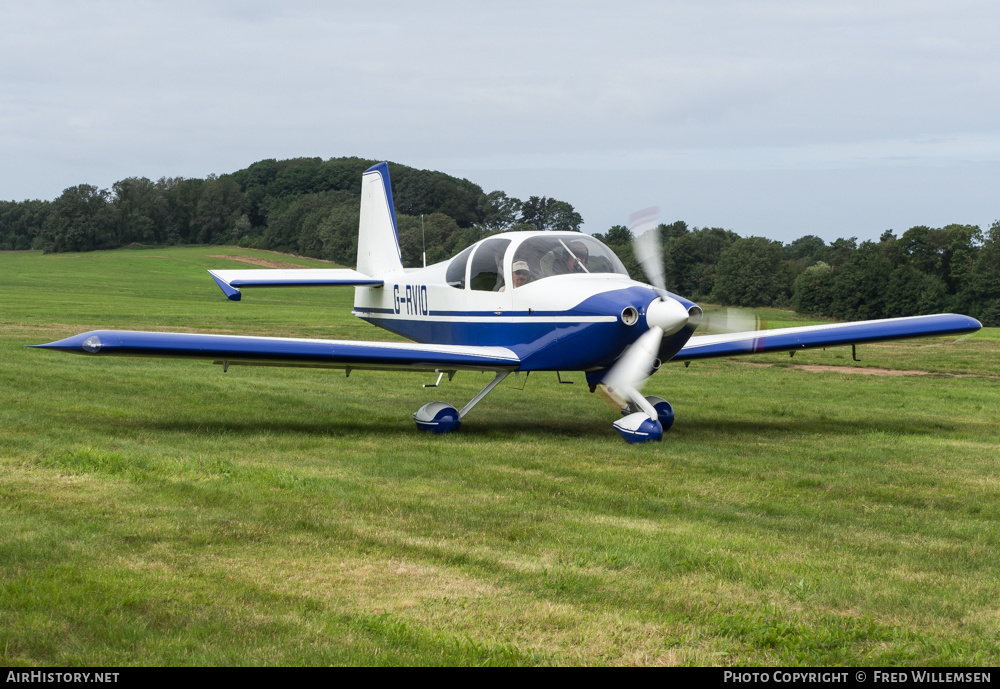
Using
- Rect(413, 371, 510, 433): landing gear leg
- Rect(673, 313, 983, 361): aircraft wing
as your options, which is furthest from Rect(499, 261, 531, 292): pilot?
Rect(673, 313, 983, 361): aircraft wing

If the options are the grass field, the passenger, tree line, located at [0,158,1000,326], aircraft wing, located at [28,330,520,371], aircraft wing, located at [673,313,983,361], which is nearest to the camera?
the grass field

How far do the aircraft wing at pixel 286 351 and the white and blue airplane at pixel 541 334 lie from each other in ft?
0.04

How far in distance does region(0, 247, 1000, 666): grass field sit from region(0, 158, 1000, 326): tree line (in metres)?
17.8

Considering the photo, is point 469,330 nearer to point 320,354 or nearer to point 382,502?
point 320,354

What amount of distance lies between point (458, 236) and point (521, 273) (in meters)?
63.4

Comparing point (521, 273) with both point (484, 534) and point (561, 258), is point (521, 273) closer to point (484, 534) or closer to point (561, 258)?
point (561, 258)

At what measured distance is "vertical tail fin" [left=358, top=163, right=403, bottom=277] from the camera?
53.2 ft

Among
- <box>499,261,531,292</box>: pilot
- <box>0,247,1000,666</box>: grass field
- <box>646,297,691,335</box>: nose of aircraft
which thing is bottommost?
<box>0,247,1000,666</box>: grass field

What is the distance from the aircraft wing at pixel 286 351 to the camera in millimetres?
10211

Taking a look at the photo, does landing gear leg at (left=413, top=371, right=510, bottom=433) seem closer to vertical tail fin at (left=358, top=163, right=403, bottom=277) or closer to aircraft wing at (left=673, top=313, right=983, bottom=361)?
aircraft wing at (left=673, top=313, right=983, bottom=361)

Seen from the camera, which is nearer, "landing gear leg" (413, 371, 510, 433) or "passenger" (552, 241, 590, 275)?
"landing gear leg" (413, 371, 510, 433)

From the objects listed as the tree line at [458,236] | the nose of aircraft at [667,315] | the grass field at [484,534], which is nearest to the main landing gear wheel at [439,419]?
the grass field at [484,534]

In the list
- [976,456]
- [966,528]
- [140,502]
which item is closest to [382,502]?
[140,502]

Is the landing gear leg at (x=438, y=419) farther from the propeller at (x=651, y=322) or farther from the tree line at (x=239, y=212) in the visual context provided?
the tree line at (x=239, y=212)
